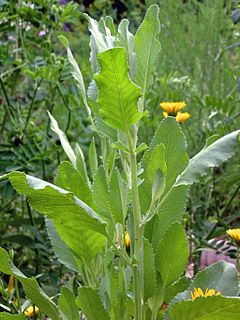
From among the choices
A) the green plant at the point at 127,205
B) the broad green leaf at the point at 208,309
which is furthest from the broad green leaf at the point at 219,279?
the broad green leaf at the point at 208,309

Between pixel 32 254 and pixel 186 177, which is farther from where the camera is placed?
pixel 32 254

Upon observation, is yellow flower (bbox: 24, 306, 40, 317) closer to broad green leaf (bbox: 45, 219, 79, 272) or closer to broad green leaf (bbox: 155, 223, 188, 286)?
broad green leaf (bbox: 45, 219, 79, 272)

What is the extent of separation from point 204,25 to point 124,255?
2.45 m

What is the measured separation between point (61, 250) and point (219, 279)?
253 mm

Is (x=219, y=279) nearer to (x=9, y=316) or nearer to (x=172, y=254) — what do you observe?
(x=172, y=254)

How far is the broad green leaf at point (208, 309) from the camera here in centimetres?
92

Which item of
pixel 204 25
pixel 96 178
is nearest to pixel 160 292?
pixel 96 178

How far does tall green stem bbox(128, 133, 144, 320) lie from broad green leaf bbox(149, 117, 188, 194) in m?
0.07

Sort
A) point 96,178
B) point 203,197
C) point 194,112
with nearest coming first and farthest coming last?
point 96,178
point 203,197
point 194,112

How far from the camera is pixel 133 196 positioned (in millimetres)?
1013

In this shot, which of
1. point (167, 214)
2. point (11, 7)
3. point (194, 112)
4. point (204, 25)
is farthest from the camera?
point (204, 25)

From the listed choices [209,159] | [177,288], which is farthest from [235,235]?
[209,159]

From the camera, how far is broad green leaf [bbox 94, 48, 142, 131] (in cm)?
88

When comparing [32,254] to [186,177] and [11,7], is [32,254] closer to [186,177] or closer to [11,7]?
[11,7]
